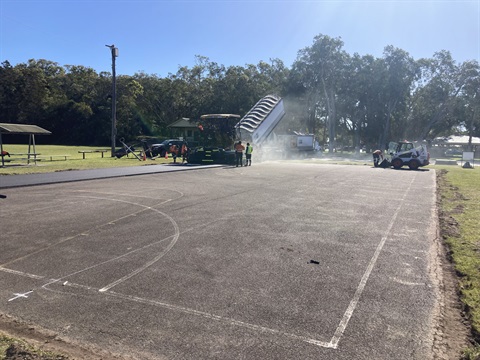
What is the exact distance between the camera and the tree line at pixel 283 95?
55.5m

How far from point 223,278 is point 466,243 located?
5.03m

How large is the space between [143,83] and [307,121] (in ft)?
110

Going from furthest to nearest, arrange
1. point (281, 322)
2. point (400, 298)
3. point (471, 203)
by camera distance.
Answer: point (471, 203) < point (400, 298) < point (281, 322)

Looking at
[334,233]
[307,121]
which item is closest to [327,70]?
[307,121]

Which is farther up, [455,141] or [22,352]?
[455,141]

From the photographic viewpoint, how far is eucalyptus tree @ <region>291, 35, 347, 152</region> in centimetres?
5600

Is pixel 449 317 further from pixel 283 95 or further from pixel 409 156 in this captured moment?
pixel 283 95

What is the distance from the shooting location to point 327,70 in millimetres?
57125

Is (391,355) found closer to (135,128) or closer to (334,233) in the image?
(334,233)

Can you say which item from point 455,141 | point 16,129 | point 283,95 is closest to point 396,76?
point 283,95

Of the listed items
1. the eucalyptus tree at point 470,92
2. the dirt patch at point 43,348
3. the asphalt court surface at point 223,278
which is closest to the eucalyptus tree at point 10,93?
the asphalt court surface at point 223,278

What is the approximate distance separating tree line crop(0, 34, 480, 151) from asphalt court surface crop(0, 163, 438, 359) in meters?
47.9

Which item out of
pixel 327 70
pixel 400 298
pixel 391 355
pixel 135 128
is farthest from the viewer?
pixel 135 128

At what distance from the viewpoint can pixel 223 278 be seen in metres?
5.09
